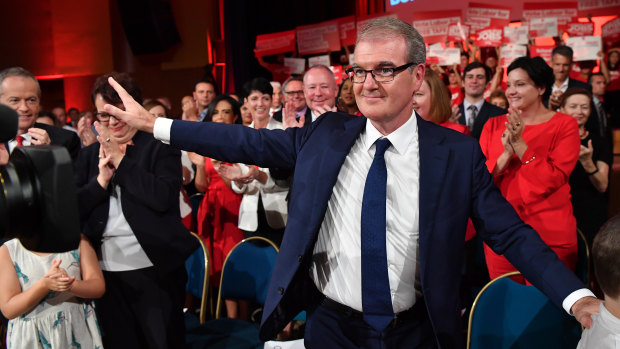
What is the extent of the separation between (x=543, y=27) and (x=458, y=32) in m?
1.09

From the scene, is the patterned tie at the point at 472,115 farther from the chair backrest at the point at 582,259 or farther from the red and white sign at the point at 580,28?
the red and white sign at the point at 580,28

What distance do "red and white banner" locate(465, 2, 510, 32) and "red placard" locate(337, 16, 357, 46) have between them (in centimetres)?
202

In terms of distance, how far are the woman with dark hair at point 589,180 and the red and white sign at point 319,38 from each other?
19.6 ft

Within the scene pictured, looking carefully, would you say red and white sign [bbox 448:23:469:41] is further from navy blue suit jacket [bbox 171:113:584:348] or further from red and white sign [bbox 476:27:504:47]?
navy blue suit jacket [bbox 171:113:584:348]

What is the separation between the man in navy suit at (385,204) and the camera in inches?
60.4

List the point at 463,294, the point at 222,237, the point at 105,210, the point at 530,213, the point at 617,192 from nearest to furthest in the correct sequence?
the point at 105,210 → the point at 530,213 → the point at 463,294 → the point at 222,237 → the point at 617,192

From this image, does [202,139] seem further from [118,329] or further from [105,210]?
[118,329]

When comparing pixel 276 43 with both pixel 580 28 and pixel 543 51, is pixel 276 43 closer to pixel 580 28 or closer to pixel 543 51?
pixel 543 51

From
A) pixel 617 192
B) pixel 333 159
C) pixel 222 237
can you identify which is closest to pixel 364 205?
pixel 333 159

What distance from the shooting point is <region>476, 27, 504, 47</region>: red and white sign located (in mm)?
7388

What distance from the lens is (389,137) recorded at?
160 cm

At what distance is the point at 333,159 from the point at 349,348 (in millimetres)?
551

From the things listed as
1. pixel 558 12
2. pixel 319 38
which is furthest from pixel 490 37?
pixel 319 38

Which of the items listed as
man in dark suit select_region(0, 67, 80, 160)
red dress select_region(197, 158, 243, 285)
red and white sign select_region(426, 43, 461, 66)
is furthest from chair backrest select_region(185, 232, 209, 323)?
red and white sign select_region(426, 43, 461, 66)
